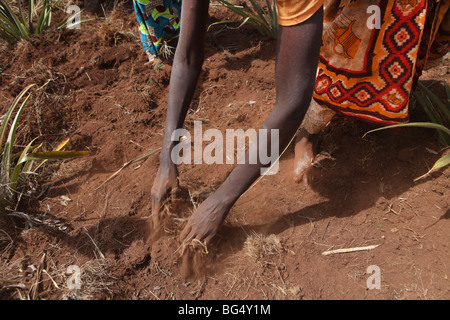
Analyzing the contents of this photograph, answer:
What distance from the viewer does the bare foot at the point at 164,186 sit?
1774 millimetres

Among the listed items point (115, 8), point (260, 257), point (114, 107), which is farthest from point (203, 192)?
point (115, 8)

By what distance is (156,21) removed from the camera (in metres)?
2.76

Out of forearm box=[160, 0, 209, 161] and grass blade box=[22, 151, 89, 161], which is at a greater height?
forearm box=[160, 0, 209, 161]

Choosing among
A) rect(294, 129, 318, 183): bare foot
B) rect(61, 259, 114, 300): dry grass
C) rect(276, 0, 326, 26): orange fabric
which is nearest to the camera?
rect(276, 0, 326, 26): orange fabric

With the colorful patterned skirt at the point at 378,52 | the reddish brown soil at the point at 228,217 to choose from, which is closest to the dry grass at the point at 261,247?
the reddish brown soil at the point at 228,217

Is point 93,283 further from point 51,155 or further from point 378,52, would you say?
point 378,52

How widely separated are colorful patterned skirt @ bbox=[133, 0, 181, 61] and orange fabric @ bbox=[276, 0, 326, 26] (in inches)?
64.7

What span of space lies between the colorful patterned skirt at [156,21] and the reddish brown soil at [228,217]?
0.21 m

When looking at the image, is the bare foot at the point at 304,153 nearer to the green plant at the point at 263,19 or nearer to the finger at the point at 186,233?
the finger at the point at 186,233

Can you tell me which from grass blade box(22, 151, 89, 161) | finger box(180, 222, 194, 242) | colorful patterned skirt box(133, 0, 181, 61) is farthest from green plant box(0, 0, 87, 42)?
finger box(180, 222, 194, 242)

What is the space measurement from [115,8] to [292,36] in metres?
2.50

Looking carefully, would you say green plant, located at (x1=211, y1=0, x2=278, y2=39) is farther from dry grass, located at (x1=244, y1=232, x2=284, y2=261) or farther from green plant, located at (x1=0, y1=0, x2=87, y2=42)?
dry grass, located at (x1=244, y1=232, x2=284, y2=261)

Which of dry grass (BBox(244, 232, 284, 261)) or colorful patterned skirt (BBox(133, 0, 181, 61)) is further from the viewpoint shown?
colorful patterned skirt (BBox(133, 0, 181, 61))

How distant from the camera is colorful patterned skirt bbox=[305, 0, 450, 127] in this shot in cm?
167
